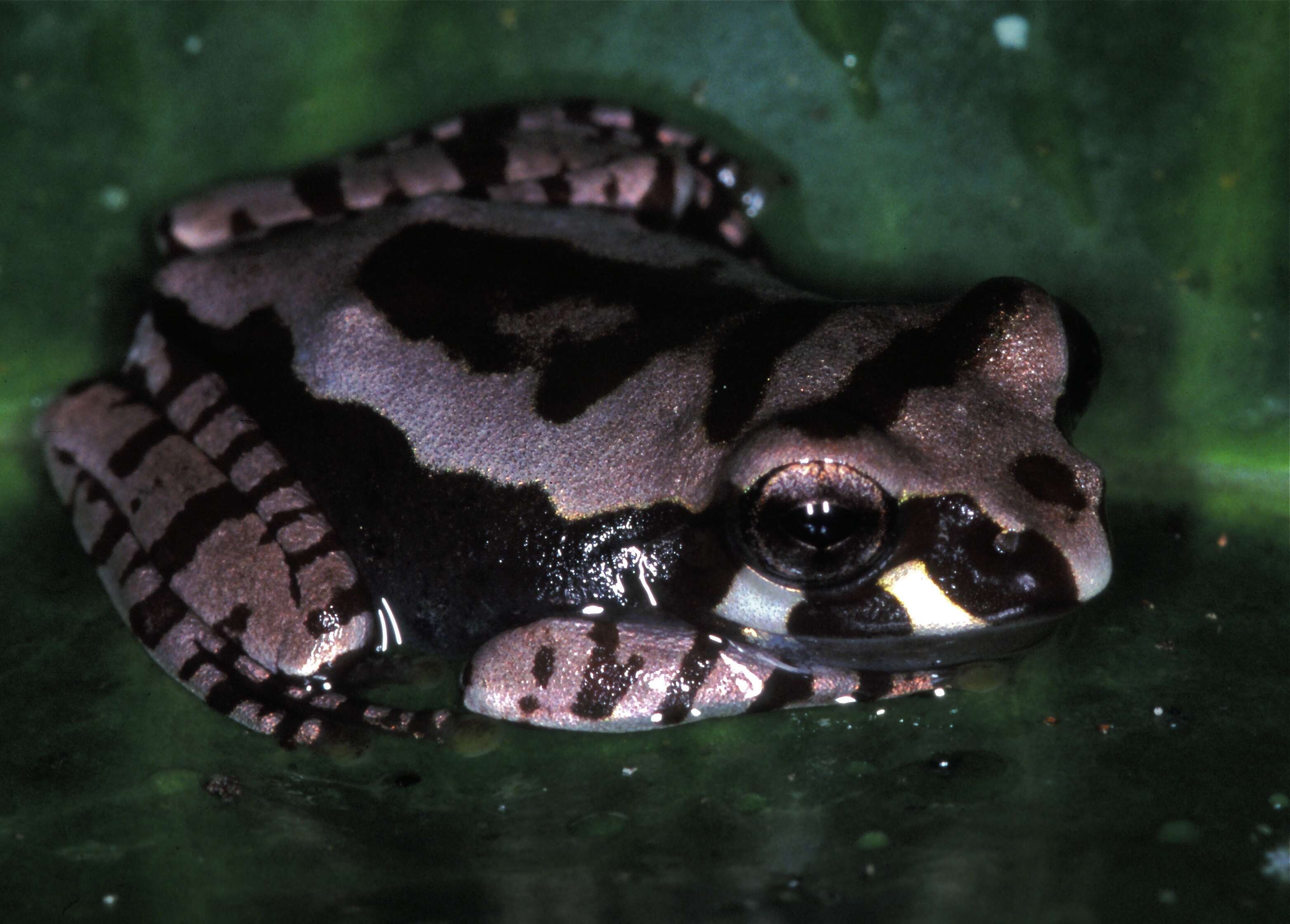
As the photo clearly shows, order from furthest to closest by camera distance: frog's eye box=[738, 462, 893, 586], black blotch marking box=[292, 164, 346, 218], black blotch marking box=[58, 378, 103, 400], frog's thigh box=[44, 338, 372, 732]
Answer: black blotch marking box=[292, 164, 346, 218] → black blotch marking box=[58, 378, 103, 400] → frog's thigh box=[44, 338, 372, 732] → frog's eye box=[738, 462, 893, 586]

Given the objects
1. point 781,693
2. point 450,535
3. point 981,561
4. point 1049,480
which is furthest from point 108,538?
point 1049,480

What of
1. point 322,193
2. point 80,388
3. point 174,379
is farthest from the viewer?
point 322,193

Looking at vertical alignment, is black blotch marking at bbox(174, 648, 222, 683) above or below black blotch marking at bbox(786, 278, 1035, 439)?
below

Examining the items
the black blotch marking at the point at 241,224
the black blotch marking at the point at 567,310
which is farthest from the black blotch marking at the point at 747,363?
the black blotch marking at the point at 241,224

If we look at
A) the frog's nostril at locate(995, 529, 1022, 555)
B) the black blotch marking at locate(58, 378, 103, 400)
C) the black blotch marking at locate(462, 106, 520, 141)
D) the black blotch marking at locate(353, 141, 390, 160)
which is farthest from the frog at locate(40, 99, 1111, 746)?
the black blotch marking at locate(462, 106, 520, 141)

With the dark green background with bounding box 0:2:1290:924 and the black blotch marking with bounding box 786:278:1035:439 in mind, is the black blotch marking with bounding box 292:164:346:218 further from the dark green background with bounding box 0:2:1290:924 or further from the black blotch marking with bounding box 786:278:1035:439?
the black blotch marking with bounding box 786:278:1035:439

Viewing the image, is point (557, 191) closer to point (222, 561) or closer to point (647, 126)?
point (647, 126)

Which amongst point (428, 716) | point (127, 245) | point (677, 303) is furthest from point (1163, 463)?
point (127, 245)
